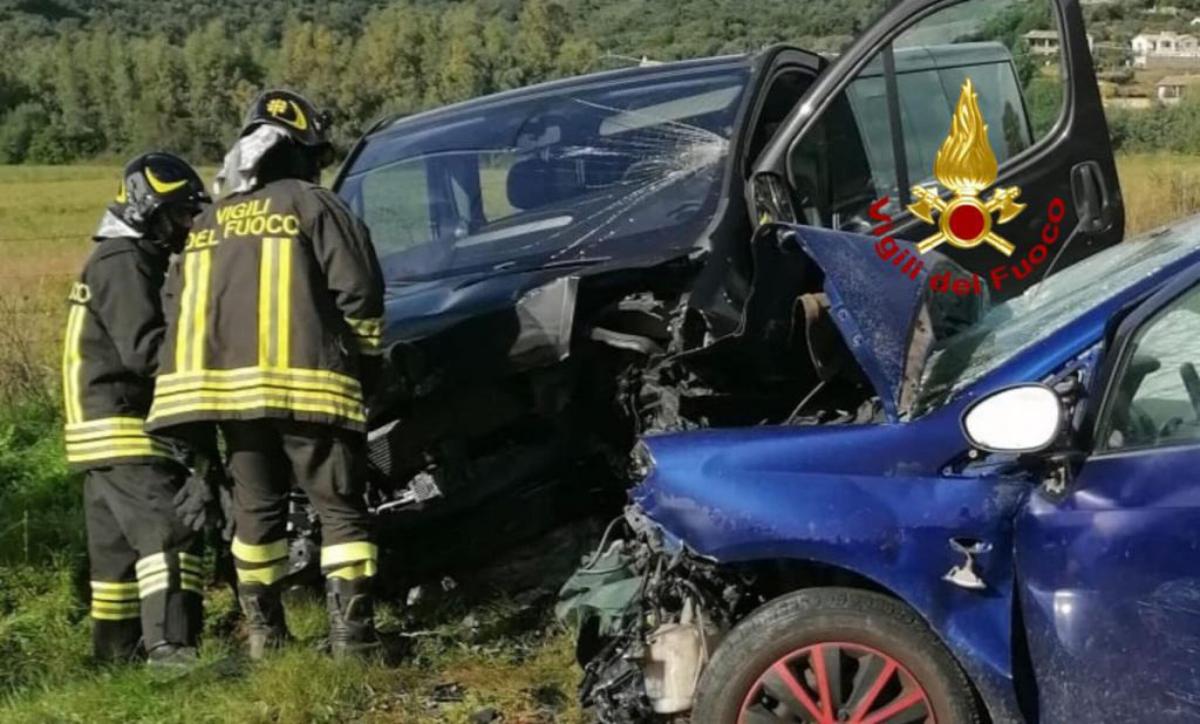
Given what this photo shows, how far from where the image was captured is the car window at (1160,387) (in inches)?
99.7

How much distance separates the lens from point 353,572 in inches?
155

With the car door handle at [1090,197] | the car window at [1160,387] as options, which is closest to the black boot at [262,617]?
the car window at [1160,387]

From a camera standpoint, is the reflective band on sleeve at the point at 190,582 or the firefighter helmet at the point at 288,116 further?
the reflective band on sleeve at the point at 190,582

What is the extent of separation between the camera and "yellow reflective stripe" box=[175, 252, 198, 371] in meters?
3.91

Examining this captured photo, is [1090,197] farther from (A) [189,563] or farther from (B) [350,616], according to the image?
(A) [189,563]

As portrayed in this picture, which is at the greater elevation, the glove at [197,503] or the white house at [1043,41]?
the white house at [1043,41]

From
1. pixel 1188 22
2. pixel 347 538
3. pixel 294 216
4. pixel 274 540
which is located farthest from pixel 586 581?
pixel 1188 22

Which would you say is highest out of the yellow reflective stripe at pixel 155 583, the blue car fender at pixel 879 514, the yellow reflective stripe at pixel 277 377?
the yellow reflective stripe at pixel 277 377

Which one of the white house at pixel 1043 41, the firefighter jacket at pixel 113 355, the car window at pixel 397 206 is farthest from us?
the car window at pixel 397 206

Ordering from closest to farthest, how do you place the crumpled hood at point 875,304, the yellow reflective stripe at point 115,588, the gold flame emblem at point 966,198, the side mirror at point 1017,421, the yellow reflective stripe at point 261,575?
the side mirror at point 1017,421
the crumpled hood at point 875,304
the yellow reflective stripe at point 261,575
the yellow reflective stripe at point 115,588
the gold flame emblem at point 966,198

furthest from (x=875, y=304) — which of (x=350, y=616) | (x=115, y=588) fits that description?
(x=115, y=588)

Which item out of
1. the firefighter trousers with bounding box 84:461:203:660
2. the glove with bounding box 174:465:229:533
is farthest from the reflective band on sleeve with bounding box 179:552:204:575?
the glove with bounding box 174:465:229:533

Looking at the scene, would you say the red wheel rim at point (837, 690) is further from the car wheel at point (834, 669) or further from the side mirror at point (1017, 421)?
the side mirror at point (1017, 421)

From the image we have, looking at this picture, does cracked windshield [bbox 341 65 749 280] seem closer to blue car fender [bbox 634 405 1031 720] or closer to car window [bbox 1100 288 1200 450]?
blue car fender [bbox 634 405 1031 720]
